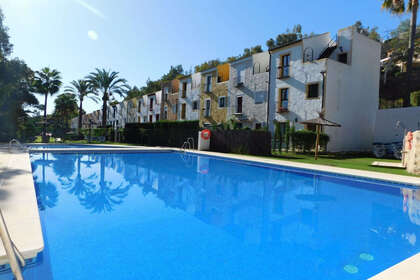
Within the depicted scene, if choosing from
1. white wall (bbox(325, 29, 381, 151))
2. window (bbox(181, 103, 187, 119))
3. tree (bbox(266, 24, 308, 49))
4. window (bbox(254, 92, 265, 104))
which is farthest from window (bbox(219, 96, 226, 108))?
tree (bbox(266, 24, 308, 49))

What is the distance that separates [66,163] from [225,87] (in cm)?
1712

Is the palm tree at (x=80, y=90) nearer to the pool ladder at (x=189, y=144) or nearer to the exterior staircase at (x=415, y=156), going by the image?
the pool ladder at (x=189, y=144)

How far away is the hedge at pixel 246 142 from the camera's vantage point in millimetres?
16328

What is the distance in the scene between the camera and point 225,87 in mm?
25406

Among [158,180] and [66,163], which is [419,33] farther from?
[66,163]

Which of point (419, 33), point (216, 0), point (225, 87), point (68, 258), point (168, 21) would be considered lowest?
point (68, 258)

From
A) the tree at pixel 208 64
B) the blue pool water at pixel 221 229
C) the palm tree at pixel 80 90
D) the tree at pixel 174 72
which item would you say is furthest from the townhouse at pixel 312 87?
the tree at pixel 174 72

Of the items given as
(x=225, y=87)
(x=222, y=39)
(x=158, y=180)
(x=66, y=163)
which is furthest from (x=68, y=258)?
(x=225, y=87)

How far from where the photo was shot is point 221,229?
A: 420 centimetres

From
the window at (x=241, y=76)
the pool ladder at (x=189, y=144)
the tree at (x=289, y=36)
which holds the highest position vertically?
the tree at (x=289, y=36)

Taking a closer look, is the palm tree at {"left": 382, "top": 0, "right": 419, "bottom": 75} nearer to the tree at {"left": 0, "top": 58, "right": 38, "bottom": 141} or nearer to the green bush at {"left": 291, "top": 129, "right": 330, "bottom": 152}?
the green bush at {"left": 291, "top": 129, "right": 330, "bottom": 152}

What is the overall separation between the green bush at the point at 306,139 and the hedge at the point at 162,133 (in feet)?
24.1

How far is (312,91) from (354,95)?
3582 millimetres

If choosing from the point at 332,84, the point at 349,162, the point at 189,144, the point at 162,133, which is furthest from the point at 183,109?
the point at 349,162
